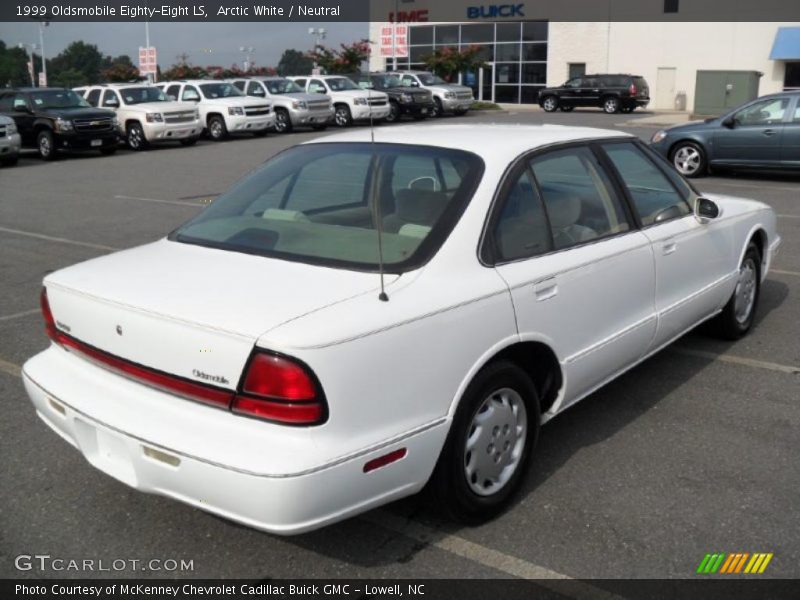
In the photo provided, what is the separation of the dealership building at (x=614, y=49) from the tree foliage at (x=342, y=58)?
1.61 m

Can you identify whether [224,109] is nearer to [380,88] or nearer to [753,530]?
[380,88]

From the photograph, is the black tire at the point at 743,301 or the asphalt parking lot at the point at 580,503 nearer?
the asphalt parking lot at the point at 580,503

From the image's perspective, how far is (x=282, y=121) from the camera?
28.3m

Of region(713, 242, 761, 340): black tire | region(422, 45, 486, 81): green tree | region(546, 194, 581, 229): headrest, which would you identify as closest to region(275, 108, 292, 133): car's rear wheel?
region(422, 45, 486, 81): green tree

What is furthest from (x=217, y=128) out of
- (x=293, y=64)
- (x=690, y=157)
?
(x=293, y=64)

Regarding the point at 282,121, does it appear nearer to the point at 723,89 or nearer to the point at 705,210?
the point at 723,89

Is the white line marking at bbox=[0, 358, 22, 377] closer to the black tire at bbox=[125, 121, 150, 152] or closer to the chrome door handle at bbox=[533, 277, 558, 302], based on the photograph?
the chrome door handle at bbox=[533, 277, 558, 302]

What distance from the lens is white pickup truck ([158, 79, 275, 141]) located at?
84.3ft

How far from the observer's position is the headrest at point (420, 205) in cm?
355

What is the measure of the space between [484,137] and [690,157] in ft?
39.1

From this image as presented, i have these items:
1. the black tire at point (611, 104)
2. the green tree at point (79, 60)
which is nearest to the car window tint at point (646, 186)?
the black tire at point (611, 104)

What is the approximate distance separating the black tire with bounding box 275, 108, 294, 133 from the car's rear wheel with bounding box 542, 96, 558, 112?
14.9 m

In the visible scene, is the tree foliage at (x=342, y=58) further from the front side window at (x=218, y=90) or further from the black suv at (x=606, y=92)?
the front side window at (x=218, y=90)

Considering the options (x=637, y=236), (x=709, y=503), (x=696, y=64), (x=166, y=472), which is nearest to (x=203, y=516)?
(x=166, y=472)
